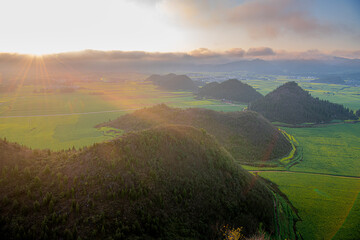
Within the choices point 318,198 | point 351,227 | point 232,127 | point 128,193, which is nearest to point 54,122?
point 232,127

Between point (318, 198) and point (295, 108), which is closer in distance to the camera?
point (318, 198)

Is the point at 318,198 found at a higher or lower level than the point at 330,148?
higher

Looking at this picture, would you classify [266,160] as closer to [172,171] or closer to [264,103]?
[172,171]

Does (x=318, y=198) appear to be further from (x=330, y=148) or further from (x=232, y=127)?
(x=330, y=148)

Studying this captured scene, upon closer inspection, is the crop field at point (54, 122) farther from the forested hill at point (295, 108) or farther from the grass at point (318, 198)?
the forested hill at point (295, 108)

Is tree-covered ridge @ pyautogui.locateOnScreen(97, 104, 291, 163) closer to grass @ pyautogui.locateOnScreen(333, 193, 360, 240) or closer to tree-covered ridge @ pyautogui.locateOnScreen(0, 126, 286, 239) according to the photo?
grass @ pyautogui.locateOnScreen(333, 193, 360, 240)

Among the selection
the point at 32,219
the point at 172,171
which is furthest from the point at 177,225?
the point at 32,219

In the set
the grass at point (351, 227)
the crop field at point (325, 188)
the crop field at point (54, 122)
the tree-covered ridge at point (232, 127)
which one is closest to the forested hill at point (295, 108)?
the crop field at point (325, 188)

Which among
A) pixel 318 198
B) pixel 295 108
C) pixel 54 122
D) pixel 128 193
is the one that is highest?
pixel 295 108
